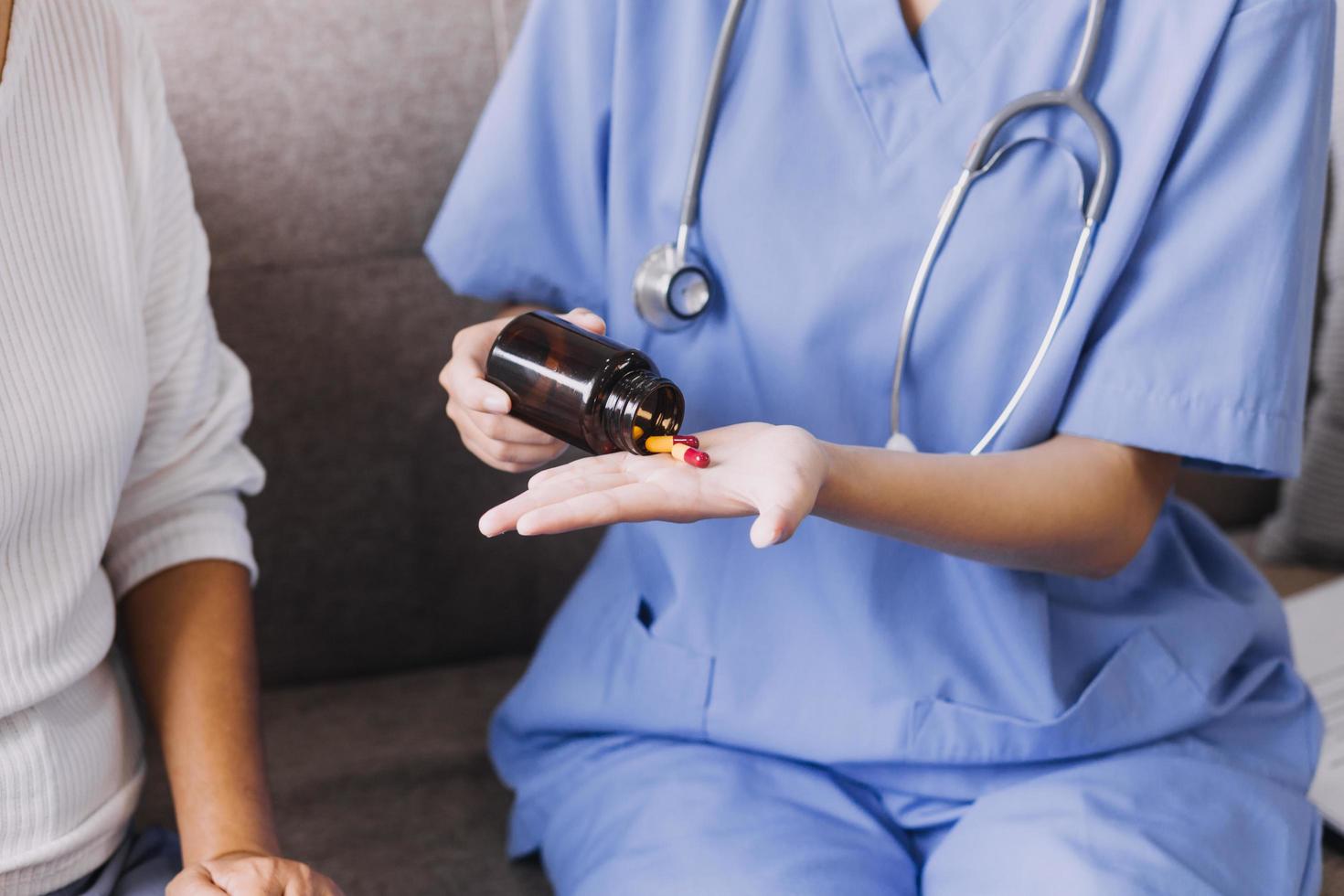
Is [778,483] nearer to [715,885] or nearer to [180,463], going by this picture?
[715,885]

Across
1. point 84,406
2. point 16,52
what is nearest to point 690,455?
point 84,406

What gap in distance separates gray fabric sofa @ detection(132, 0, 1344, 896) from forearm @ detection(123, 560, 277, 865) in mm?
244

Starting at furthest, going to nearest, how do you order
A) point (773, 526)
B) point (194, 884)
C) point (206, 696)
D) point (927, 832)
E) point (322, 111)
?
point (322, 111) → point (927, 832) → point (206, 696) → point (194, 884) → point (773, 526)

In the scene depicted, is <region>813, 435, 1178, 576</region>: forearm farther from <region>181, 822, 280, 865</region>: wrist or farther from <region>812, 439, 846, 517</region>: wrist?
<region>181, 822, 280, 865</region>: wrist


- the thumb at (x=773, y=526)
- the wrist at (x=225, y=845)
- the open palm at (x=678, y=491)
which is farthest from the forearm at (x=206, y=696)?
the thumb at (x=773, y=526)

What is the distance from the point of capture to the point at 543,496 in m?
0.67

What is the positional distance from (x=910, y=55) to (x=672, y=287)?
233mm

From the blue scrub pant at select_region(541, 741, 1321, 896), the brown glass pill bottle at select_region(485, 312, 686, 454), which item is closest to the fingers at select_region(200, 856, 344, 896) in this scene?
the blue scrub pant at select_region(541, 741, 1321, 896)

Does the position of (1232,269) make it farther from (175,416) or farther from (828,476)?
(175,416)

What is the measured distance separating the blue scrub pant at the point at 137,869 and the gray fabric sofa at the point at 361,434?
211 millimetres

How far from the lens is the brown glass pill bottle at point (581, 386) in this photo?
2.36 ft

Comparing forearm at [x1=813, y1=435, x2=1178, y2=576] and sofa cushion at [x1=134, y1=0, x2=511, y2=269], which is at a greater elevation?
sofa cushion at [x1=134, y1=0, x2=511, y2=269]

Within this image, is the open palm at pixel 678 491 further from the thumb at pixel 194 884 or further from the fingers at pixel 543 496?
the thumb at pixel 194 884

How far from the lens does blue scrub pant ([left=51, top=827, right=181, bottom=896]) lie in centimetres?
77
